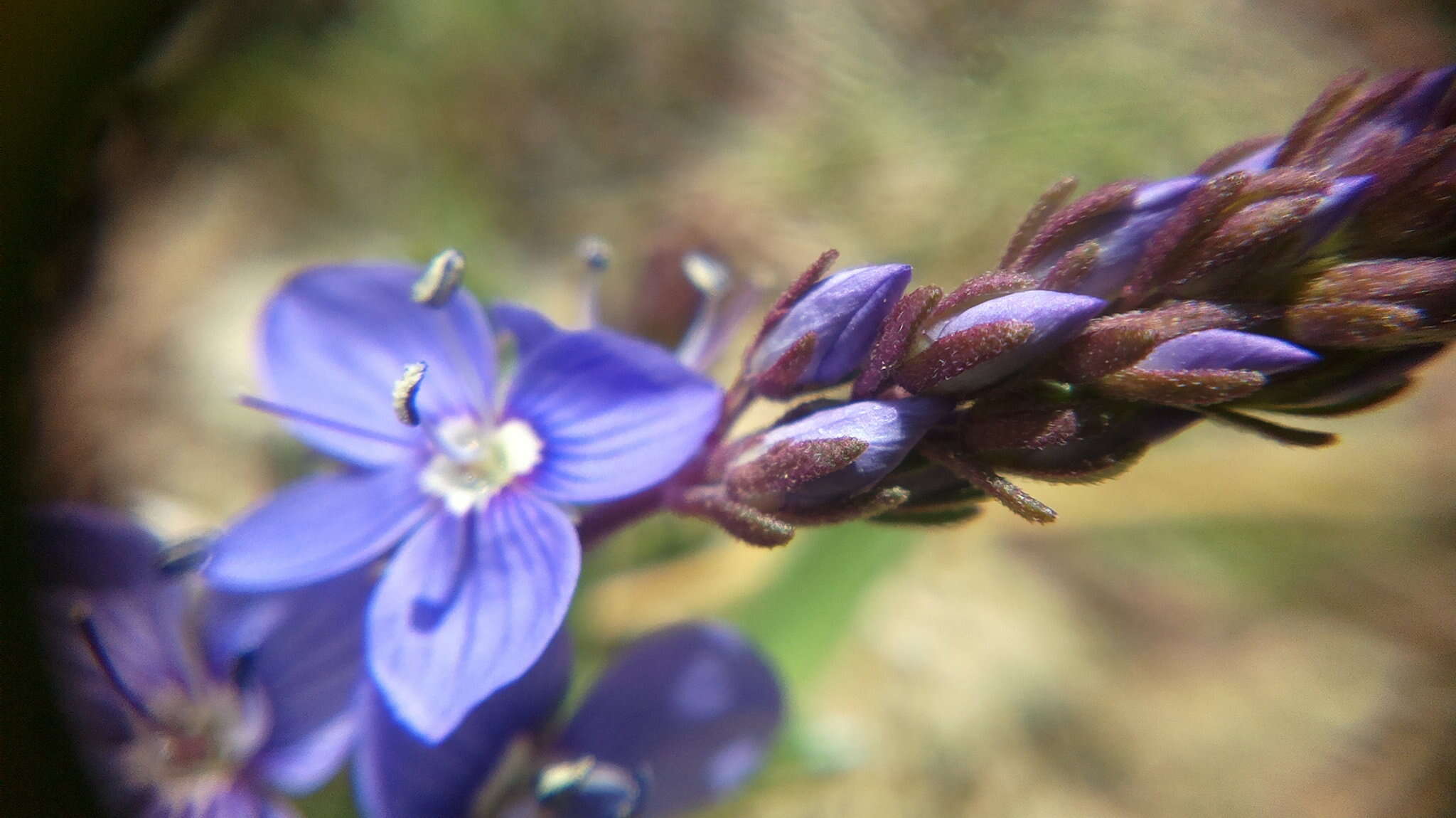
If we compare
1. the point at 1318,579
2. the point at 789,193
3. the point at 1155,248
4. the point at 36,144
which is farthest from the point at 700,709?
the point at 1318,579

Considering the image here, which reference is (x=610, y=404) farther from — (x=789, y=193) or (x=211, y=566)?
(x=789, y=193)

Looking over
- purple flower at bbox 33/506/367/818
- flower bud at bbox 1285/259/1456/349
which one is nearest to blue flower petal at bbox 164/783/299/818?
purple flower at bbox 33/506/367/818

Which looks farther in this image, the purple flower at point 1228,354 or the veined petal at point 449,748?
the veined petal at point 449,748

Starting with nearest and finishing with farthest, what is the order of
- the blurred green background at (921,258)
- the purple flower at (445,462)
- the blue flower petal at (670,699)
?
the purple flower at (445,462) < the blue flower petal at (670,699) < the blurred green background at (921,258)

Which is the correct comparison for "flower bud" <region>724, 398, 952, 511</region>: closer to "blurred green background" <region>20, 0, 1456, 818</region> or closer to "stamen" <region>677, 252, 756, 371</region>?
"stamen" <region>677, 252, 756, 371</region>

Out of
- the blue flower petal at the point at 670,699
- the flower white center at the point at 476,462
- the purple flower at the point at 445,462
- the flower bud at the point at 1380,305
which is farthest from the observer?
the blue flower petal at the point at 670,699

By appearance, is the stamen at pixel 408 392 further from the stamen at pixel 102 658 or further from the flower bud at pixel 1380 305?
the flower bud at pixel 1380 305

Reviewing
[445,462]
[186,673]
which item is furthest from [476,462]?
[186,673]

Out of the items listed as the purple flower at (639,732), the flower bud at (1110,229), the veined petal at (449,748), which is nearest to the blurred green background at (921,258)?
the purple flower at (639,732)
